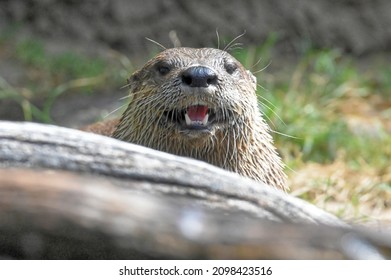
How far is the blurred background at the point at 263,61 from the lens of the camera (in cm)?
586

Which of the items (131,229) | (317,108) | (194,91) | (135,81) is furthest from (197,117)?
(317,108)

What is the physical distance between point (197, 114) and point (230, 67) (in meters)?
0.35

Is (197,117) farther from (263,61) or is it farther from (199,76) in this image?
(263,61)

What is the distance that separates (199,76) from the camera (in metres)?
3.75

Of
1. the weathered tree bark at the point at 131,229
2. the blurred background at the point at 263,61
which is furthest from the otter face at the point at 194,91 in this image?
the blurred background at the point at 263,61

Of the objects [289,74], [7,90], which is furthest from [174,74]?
A: [289,74]

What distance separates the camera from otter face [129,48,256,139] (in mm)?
3779

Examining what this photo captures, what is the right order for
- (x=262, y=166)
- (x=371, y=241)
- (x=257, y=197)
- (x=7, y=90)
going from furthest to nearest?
(x=7, y=90) < (x=262, y=166) < (x=257, y=197) < (x=371, y=241)

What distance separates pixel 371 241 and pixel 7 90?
4.27 metres

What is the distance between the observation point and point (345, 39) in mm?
7559

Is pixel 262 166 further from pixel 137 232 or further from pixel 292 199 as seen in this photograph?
pixel 137 232

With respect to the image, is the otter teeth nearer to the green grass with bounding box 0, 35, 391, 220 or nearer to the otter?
the otter

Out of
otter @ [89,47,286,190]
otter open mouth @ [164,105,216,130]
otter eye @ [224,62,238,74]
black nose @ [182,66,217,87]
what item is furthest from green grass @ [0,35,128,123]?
black nose @ [182,66,217,87]

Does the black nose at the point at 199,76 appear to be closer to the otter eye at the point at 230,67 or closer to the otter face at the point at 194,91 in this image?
the otter face at the point at 194,91
